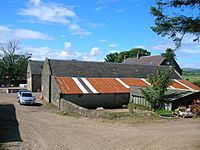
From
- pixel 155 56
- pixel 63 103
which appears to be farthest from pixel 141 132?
pixel 155 56

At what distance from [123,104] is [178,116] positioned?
14.2 metres

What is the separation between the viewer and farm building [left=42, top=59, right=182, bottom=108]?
121ft

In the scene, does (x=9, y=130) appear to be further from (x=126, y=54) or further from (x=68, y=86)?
(x=126, y=54)

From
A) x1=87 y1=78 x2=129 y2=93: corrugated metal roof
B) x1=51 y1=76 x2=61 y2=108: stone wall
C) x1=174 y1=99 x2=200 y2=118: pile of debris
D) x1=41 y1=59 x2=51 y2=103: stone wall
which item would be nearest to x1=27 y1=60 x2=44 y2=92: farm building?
x1=41 y1=59 x2=51 y2=103: stone wall

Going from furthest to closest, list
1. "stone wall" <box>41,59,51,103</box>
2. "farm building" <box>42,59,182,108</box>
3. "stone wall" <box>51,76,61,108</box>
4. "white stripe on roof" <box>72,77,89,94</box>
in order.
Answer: "stone wall" <box>41,59,51,103</box> < "white stripe on roof" <box>72,77,89,94</box> < "farm building" <box>42,59,182,108</box> < "stone wall" <box>51,76,61,108</box>

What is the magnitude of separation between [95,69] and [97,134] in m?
26.4

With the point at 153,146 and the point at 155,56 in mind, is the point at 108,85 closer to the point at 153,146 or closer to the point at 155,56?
the point at 153,146

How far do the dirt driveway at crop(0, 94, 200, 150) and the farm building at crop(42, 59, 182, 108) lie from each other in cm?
1202

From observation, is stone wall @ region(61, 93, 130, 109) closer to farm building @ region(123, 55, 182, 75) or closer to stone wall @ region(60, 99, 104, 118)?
stone wall @ region(60, 99, 104, 118)

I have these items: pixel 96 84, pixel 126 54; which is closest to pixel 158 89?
pixel 96 84

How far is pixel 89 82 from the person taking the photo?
40406 millimetres

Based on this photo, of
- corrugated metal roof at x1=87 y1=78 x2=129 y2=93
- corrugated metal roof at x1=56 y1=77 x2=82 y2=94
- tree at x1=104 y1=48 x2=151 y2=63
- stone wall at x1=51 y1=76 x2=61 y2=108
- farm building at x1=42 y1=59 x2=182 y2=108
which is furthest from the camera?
tree at x1=104 y1=48 x2=151 y2=63

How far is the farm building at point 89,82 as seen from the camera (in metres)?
37.0

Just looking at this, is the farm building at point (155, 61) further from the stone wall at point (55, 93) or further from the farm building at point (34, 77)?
the stone wall at point (55, 93)
